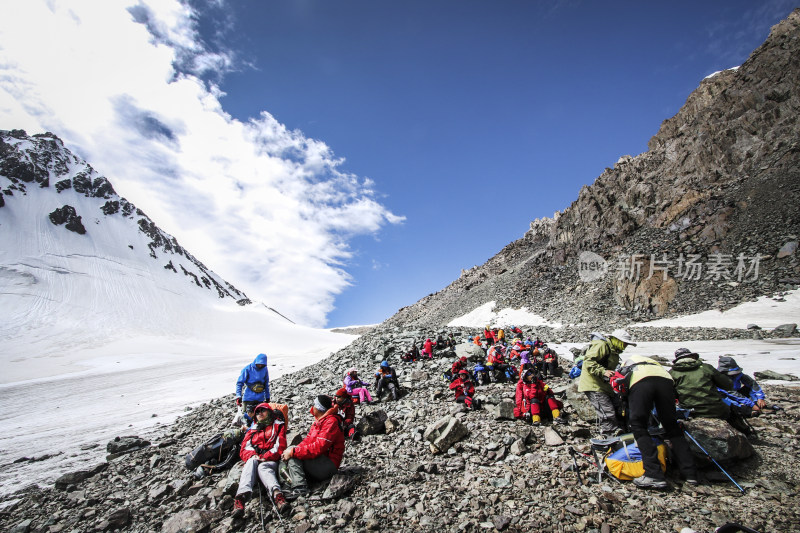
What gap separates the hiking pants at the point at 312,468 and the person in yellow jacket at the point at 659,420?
→ 471 centimetres

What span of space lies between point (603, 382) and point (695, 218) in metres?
44.6

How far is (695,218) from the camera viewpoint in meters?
37.5

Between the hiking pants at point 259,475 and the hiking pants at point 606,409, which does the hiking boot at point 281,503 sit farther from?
the hiking pants at point 606,409

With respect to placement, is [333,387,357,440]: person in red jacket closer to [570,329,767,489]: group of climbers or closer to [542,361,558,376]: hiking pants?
[570,329,767,489]: group of climbers

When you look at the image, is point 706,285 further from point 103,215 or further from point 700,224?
point 103,215

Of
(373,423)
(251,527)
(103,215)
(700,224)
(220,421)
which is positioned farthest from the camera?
(103,215)

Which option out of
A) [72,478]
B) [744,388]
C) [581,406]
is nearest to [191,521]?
[72,478]

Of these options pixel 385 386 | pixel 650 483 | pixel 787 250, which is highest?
pixel 787 250

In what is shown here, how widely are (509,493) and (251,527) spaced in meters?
3.87

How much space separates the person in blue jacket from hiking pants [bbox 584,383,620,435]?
7536mm

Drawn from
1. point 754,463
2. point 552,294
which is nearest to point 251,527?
point 754,463

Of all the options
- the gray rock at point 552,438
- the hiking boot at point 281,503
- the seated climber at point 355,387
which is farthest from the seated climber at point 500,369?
the hiking boot at point 281,503

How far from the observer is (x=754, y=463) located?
4867 millimetres

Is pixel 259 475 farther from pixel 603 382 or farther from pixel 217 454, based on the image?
pixel 603 382
